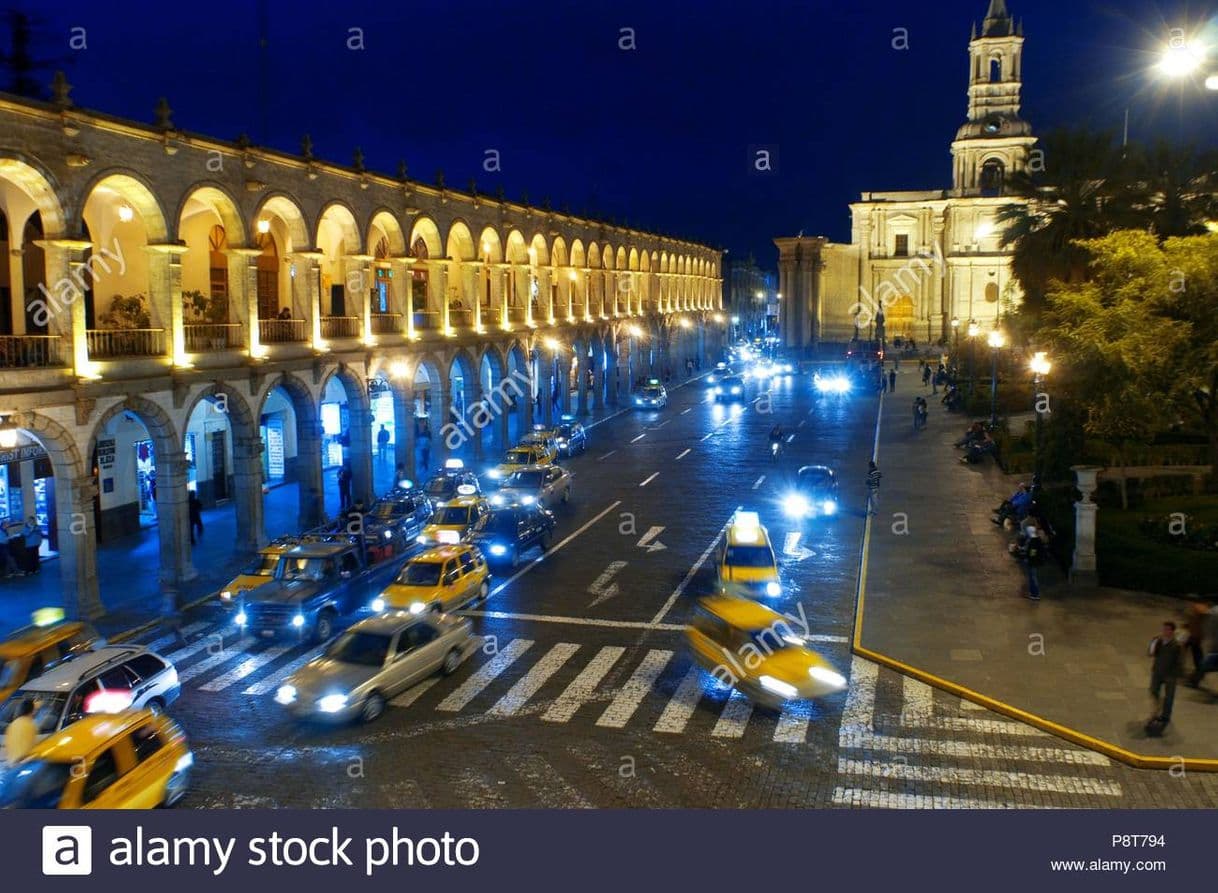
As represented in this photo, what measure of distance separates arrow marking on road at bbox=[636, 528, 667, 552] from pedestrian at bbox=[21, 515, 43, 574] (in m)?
15.8

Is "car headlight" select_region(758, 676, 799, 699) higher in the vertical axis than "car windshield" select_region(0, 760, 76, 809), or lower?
lower

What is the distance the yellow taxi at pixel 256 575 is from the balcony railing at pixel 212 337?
7.14 metres

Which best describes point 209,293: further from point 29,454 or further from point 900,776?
point 900,776

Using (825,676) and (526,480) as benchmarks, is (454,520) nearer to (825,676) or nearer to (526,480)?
(526,480)

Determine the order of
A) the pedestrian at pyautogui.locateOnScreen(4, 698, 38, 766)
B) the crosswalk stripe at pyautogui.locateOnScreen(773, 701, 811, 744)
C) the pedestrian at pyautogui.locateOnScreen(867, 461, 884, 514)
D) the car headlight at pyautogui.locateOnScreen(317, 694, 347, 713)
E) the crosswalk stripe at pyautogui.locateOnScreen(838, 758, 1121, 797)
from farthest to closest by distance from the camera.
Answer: the pedestrian at pyautogui.locateOnScreen(867, 461, 884, 514), the car headlight at pyautogui.locateOnScreen(317, 694, 347, 713), the crosswalk stripe at pyautogui.locateOnScreen(773, 701, 811, 744), the crosswalk stripe at pyautogui.locateOnScreen(838, 758, 1121, 797), the pedestrian at pyautogui.locateOnScreen(4, 698, 38, 766)

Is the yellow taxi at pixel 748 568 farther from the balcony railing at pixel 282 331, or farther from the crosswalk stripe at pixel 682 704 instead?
the balcony railing at pixel 282 331

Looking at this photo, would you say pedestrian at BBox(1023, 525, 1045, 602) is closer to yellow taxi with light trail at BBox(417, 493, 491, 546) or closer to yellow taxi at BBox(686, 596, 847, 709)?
yellow taxi at BBox(686, 596, 847, 709)

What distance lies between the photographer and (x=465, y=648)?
2003 cm

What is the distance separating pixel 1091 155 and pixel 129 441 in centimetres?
3718

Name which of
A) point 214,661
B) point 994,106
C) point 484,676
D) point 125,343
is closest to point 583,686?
point 484,676

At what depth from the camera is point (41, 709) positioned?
50.6ft

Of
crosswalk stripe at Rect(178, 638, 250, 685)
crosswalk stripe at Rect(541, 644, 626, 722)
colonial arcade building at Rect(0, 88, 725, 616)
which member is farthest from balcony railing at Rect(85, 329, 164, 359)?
crosswalk stripe at Rect(541, 644, 626, 722)

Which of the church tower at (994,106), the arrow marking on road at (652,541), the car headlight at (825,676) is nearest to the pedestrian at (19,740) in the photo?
the car headlight at (825,676)

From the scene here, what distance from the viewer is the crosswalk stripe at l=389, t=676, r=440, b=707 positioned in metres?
18.1
